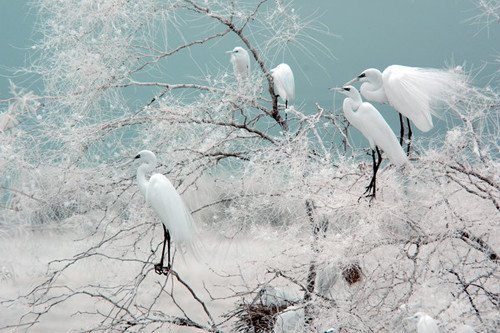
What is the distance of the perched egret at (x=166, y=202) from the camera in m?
2.06

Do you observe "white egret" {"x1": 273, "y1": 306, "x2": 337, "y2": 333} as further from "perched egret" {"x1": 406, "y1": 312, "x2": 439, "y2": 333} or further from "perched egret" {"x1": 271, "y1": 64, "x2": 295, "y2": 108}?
"perched egret" {"x1": 271, "y1": 64, "x2": 295, "y2": 108}

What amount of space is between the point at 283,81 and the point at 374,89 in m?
0.95

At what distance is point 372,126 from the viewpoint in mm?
1835

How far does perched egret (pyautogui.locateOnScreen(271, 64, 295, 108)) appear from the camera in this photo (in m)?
2.82

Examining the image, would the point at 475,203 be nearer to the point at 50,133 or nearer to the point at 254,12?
the point at 254,12

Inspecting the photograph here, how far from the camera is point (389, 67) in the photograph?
1.91 meters

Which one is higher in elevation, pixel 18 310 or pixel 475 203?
pixel 18 310

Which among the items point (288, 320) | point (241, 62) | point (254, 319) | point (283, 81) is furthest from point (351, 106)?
point (254, 319)

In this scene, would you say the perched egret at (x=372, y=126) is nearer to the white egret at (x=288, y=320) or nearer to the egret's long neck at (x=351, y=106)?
the egret's long neck at (x=351, y=106)

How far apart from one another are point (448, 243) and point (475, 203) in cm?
30

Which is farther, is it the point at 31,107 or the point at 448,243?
the point at 31,107

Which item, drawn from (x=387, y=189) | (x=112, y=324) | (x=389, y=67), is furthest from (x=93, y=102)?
(x=389, y=67)

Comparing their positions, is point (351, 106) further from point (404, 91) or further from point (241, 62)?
point (241, 62)

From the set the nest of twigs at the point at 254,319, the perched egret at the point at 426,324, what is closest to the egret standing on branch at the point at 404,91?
the perched egret at the point at 426,324
